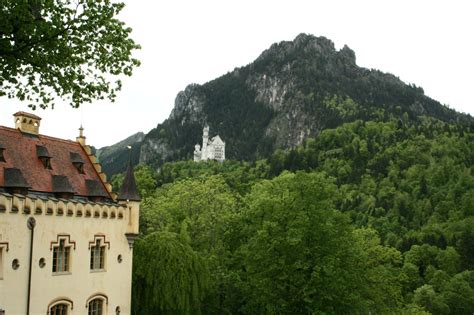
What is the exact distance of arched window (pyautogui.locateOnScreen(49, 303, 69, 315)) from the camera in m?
29.2

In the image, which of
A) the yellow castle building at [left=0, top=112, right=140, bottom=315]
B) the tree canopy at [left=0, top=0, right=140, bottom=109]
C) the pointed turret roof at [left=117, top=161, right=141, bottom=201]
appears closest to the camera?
the tree canopy at [left=0, top=0, right=140, bottom=109]

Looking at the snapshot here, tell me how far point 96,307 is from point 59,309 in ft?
8.85

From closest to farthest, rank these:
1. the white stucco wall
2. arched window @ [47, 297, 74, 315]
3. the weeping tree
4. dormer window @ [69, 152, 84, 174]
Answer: the white stucco wall → arched window @ [47, 297, 74, 315] → the weeping tree → dormer window @ [69, 152, 84, 174]

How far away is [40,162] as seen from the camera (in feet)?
106

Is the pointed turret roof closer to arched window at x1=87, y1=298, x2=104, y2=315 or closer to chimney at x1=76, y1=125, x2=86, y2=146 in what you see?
chimney at x1=76, y1=125, x2=86, y2=146

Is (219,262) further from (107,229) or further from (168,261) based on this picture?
(107,229)

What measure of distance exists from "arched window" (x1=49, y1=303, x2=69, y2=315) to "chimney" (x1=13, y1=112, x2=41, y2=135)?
34.0 ft

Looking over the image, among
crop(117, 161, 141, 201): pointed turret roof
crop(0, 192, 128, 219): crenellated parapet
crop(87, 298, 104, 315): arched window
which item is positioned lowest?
crop(87, 298, 104, 315): arched window

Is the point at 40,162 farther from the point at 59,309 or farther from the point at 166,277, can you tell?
the point at 166,277

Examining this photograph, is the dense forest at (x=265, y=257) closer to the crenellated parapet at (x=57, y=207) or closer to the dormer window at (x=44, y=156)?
the crenellated parapet at (x=57, y=207)

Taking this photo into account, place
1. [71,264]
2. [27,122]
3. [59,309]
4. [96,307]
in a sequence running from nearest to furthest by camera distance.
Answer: [59,309] < [71,264] < [96,307] < [27,122]

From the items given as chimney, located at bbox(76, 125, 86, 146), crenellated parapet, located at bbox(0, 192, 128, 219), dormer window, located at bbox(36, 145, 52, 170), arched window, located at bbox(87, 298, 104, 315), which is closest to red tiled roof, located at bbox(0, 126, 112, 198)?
dormer window, located at bbox(36, 145, 52, 170)

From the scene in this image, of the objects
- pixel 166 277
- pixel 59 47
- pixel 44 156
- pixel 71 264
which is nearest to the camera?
pixel 59 47

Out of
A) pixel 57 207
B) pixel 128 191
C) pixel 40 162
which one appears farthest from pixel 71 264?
pixel 40 162
